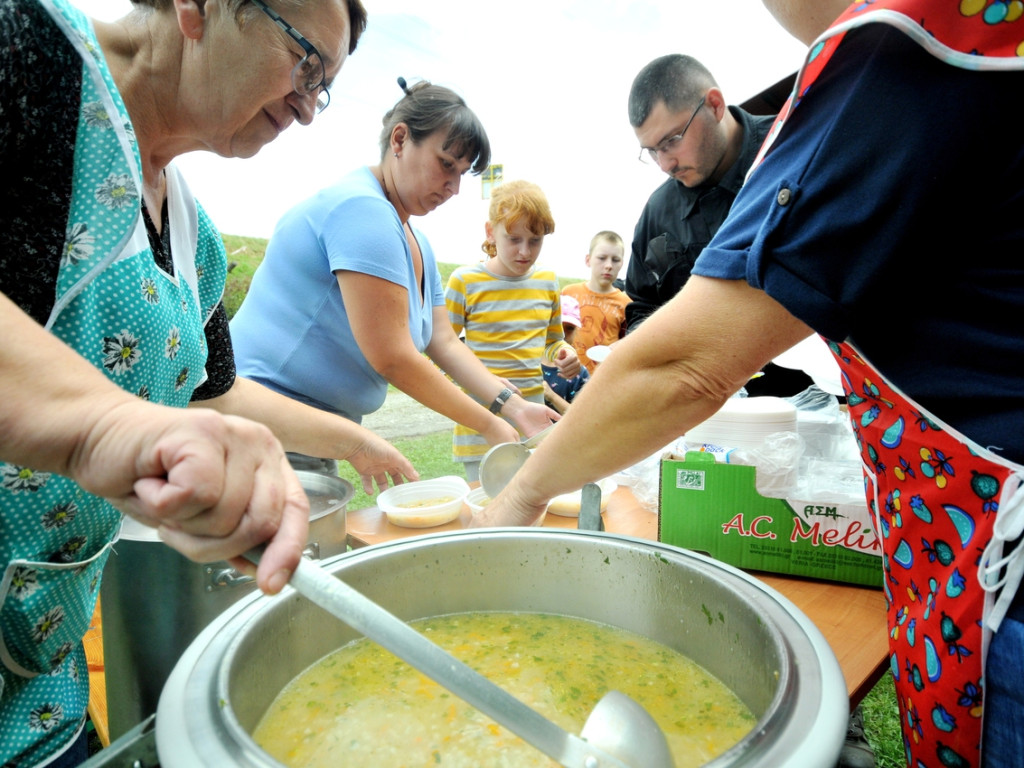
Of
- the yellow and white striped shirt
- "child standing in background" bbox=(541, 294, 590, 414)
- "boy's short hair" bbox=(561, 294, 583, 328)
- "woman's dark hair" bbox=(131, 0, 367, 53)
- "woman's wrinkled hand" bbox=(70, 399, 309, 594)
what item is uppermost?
"woman's dark hair" bbox=(131, 0, 367, 53)

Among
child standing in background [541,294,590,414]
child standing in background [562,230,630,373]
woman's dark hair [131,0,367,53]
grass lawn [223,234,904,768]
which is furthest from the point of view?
child standing in background [562,230,630,373]

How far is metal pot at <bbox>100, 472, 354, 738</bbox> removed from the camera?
3.11 ft

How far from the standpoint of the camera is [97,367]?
2.24 feet

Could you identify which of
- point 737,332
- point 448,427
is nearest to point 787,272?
point 737,332

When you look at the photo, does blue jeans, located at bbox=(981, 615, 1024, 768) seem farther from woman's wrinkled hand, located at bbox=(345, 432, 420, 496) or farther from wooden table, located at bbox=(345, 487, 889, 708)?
woman's wrinkled hand, located at bbox=(345, 432, 420, 496)

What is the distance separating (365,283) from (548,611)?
0.97 meters

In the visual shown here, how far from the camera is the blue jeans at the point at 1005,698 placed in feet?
1.86

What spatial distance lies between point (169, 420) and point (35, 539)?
1.48 ft

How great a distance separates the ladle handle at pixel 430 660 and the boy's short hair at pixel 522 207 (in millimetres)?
2826

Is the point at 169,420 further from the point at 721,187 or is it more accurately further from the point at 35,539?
the point at 721,187

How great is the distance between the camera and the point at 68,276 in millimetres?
670

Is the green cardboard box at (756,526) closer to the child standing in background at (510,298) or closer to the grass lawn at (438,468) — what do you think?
the grass lawn at (438,468)

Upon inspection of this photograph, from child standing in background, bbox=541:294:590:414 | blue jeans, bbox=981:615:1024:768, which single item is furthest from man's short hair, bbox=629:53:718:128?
blue jeans, bbox=981:615:1024:768

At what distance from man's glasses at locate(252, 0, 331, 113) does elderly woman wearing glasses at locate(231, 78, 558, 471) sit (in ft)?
1.90
